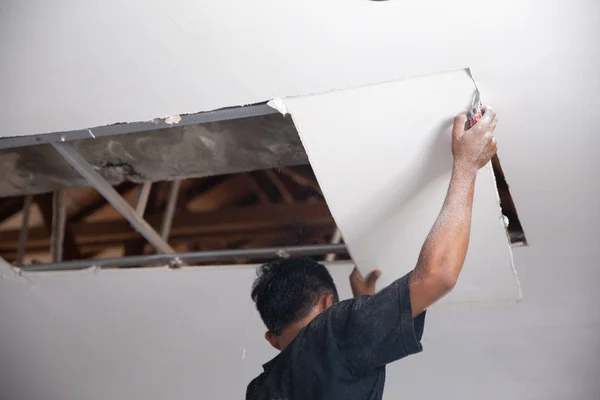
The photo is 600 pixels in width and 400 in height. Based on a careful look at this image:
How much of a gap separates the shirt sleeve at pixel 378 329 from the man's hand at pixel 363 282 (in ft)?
1.82

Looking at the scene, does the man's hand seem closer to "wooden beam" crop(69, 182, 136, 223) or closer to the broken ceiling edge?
the broken ceiling edge

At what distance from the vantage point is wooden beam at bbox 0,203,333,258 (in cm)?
338

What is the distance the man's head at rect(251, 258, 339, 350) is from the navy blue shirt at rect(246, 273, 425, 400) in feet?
0.40

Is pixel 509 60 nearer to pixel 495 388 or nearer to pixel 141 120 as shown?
pixel 141 120

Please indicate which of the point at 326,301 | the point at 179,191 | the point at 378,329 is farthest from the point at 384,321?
the point at 179,191

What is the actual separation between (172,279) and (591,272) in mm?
1429

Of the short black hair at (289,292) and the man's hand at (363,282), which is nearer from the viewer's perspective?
the short black hair at (289,292)

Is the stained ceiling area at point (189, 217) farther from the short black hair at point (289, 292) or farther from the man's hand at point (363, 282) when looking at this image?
the short black hair at point (289, 292)

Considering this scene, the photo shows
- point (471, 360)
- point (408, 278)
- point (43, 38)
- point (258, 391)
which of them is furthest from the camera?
point (471, 360)

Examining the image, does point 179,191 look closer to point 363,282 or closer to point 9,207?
point 9,207

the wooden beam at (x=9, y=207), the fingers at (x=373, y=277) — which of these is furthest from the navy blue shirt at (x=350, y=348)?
the wooden beam at (x=9, y=207)

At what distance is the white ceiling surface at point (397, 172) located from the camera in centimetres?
173

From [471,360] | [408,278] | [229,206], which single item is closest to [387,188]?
[408,278]

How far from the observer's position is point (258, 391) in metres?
1.92
